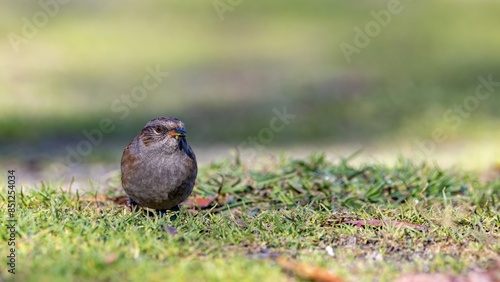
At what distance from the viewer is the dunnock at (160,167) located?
5484 millimetres

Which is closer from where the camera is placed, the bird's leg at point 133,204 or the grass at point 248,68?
the bird's leg at point 133,204

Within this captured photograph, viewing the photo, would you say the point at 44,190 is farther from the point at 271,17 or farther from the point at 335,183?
the point at 271,17

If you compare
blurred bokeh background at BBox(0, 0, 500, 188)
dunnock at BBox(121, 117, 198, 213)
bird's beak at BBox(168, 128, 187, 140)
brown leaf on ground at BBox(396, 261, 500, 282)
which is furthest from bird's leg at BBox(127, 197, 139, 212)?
brown leaf on ground at BBox(396, 261, 500, 282)

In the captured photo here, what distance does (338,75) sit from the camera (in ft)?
48.5

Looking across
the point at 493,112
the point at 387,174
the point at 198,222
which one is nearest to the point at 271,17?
the point at 493,112

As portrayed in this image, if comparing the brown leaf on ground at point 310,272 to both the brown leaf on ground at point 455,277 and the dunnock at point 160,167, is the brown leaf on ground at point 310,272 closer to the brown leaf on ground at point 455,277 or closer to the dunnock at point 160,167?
the brown leaf on ground at point 455,277
